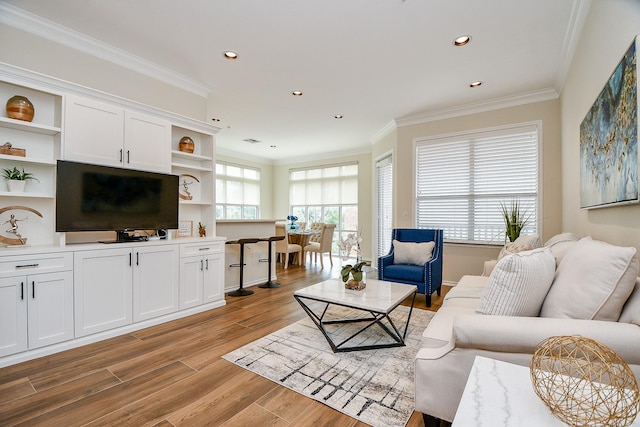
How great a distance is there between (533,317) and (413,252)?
2.48m

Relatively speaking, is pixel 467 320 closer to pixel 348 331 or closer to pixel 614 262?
pixel 614 262

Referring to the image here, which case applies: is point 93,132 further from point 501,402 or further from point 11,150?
point 501,402

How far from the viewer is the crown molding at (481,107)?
395 cm

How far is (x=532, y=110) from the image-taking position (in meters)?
4.05

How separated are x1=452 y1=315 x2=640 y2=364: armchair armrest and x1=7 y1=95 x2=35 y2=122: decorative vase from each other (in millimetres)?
3516

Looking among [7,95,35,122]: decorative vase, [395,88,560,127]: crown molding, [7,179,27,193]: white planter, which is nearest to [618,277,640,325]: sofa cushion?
[395,88,560,127]: crown molding

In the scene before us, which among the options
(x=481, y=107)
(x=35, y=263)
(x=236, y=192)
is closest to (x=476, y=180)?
(x=481, y=107)

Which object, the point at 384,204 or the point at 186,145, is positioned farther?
the point at 384,204

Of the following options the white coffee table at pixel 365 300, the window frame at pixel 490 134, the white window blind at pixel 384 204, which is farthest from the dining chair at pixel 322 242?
the white coffee table at pixel 365 300

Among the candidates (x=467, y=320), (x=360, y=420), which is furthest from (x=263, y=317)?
(x=467, y=320)

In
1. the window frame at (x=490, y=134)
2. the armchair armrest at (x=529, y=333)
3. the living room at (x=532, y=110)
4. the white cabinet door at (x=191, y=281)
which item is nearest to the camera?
the armchair armrest at (x=529, y=333)

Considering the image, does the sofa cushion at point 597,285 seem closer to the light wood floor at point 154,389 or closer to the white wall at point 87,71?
the light wood floor at point 154,389

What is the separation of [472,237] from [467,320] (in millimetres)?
3547

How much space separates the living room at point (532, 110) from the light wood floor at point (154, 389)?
7.59 feet
